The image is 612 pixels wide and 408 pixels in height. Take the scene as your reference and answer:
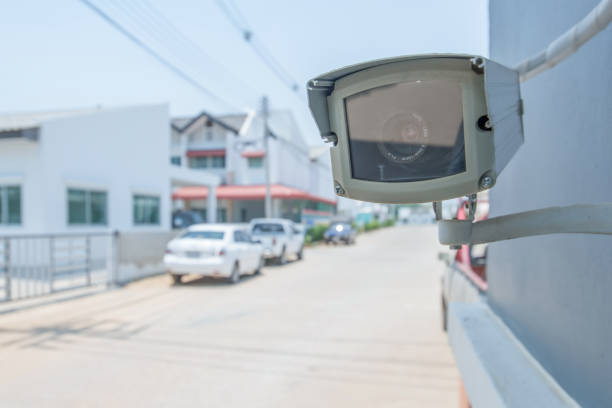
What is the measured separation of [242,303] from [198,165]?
28044 millimetres

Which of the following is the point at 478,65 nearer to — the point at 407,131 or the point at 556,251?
the point at 407,131

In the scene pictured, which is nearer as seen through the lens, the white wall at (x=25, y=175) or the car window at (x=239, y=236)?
the car window at (x=239, y=236)

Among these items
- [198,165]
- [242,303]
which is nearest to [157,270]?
[242,303]

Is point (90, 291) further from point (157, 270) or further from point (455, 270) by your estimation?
point (455, 270)

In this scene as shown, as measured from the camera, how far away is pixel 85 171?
15758 millimetres

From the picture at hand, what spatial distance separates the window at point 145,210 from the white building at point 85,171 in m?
0.04

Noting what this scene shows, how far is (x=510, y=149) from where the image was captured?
52.8 inches

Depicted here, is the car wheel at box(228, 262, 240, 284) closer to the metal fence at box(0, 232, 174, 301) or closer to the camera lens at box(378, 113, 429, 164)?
the metal fence at box(0, 232, 174, 301)

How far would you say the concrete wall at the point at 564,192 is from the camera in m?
1.55

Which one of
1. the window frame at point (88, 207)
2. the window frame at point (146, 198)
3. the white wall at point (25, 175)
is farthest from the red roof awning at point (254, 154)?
the white wall at point (25, 175)

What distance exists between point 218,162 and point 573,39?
116 feet

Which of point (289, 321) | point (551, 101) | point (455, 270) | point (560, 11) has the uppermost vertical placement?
point (560, 11)

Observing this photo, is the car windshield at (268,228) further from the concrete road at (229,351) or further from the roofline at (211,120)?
the roofline at (211,120)

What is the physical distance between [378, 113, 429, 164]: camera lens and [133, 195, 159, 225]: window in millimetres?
18448
